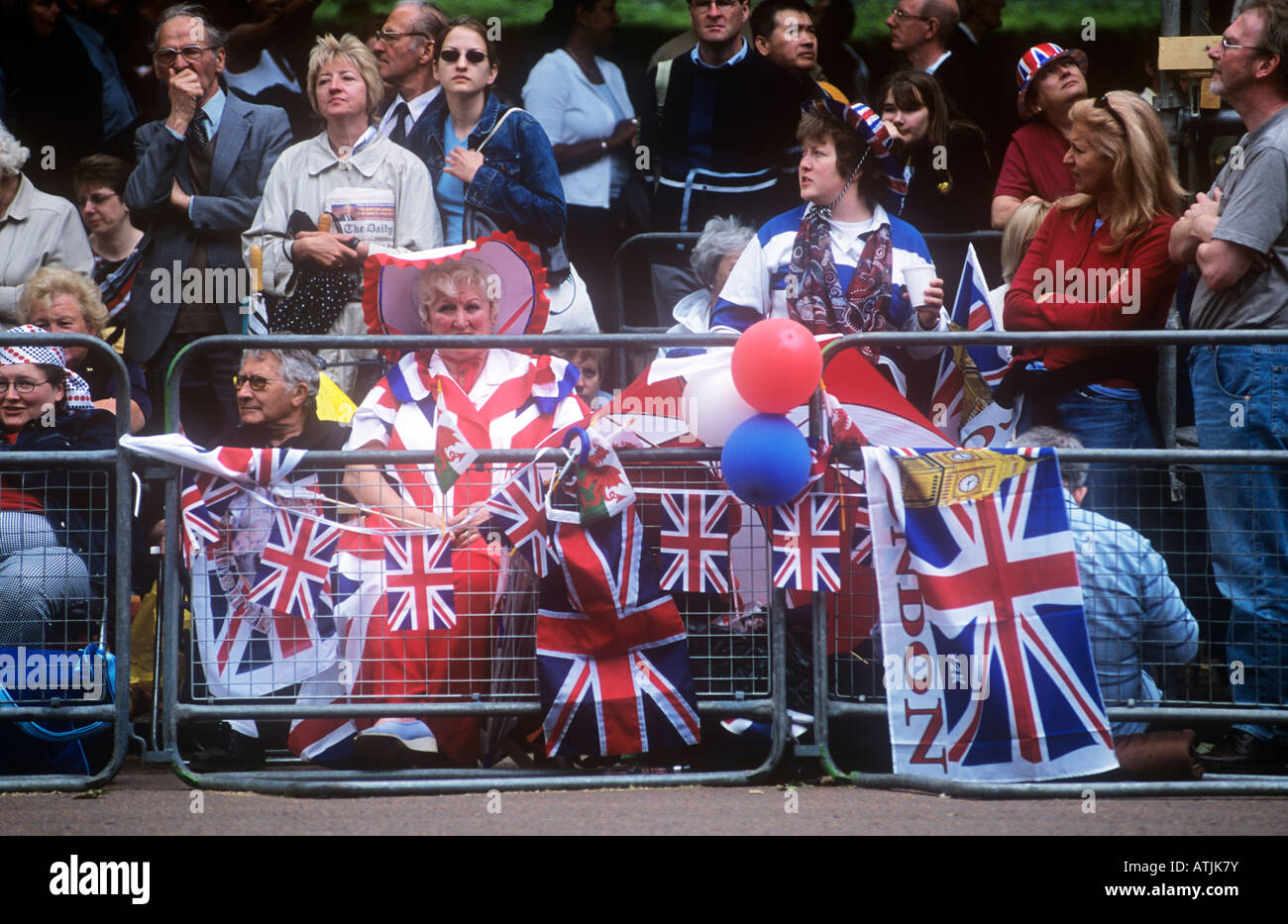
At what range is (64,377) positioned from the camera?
5723mm

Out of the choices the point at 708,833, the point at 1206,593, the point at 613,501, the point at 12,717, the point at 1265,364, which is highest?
the point at 1265,364

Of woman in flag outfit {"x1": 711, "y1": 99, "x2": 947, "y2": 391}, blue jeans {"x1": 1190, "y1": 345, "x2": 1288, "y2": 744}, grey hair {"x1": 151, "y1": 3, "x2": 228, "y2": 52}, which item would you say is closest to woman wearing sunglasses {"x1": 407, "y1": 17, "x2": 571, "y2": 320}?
grey hair {"x1": 151, "y1": 3, "x2": 228, "y2": 52}

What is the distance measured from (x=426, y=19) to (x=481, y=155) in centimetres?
77

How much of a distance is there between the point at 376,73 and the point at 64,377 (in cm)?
214

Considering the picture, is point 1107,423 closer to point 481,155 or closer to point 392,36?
point 481,155

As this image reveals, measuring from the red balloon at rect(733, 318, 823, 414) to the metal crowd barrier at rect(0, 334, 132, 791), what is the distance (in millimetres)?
2065

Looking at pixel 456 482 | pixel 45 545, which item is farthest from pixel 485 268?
pixel 45 545

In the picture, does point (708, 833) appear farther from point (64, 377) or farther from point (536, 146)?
point (536, 146)

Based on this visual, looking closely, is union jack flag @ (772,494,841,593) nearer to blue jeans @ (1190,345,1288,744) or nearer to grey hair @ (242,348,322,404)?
blue jeans @ (1190,345,1288,744)

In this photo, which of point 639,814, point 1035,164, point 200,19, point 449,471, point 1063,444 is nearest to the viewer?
point 639,814

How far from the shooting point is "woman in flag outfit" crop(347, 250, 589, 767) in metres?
5.02

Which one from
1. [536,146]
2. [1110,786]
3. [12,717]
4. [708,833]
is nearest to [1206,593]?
[1110,786]

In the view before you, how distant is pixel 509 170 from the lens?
22.7 feet

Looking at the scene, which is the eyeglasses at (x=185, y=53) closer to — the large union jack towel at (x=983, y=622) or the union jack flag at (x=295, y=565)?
the union jack flag at (x=295, y=565)
